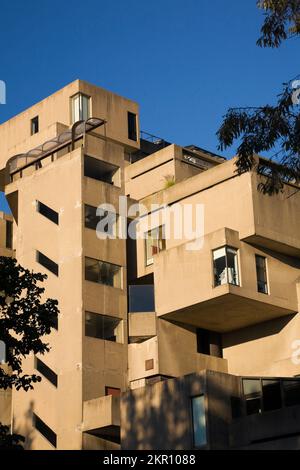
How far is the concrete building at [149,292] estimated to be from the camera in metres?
40.9

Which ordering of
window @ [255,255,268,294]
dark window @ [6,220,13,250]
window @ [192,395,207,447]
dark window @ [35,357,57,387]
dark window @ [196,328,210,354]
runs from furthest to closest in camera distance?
dark window @ [6,220,13,250]
dark window @ [196,328,210,354]
dark window @ [35,357,57,387]
window @ [255,255,268,294]
window @ [192,395,207,447]

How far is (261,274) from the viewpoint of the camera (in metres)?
44.2

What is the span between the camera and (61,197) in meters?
47.6

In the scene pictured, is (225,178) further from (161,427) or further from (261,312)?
(161,427)

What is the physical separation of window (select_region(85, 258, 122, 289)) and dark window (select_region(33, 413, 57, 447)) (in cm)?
742

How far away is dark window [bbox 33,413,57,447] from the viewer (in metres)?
43.0

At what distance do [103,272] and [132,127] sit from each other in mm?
14326

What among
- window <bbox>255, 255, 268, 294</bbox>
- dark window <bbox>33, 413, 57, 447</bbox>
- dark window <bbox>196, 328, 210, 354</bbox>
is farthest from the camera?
dark window <bbox>196, 328, 210, 354</bbox>

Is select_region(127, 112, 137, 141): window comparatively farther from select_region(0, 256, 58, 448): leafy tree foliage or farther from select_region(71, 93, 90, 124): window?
select_region(0, 256, 58, 448): leafy tree foliage

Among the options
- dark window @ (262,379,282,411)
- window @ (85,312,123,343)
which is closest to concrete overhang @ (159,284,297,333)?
window @ (85,312,123,343)

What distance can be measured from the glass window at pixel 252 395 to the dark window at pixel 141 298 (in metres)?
9.50

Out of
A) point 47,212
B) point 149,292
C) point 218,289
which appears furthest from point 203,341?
point 47,212

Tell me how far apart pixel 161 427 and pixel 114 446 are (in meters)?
5.71
